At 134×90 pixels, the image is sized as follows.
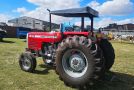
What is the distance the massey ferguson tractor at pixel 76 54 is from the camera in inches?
257

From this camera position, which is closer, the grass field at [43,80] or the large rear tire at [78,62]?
the large rear tire at [78,62]

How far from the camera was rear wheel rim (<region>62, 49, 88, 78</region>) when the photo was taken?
22.6 feet

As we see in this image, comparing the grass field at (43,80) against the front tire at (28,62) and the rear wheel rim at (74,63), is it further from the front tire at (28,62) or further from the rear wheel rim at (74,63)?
the rear wheel rim at (74,63)

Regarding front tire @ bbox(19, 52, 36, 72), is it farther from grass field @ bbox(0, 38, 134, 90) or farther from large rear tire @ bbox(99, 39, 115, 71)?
large rear tire @ bbox(99, 39, 115, 71)

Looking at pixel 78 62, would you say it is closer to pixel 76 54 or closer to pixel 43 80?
pixel 76 54

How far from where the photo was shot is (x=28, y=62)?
8.68m

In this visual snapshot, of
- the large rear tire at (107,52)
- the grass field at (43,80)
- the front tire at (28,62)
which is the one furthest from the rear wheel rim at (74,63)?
the front tire at (28,62)

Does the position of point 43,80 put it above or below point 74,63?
below

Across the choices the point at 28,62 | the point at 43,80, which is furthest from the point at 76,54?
the point at 28,62

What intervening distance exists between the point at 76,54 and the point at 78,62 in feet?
0.76

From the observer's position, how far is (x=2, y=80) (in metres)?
7.41

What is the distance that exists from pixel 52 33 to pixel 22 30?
95.7 feet

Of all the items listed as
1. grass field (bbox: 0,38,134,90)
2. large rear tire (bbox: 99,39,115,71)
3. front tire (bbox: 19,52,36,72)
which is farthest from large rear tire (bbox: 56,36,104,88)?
front tire (bbox: 19,52,36,72)

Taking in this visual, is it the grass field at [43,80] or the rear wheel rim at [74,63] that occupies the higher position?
the rear wheel rim at [74,63]
